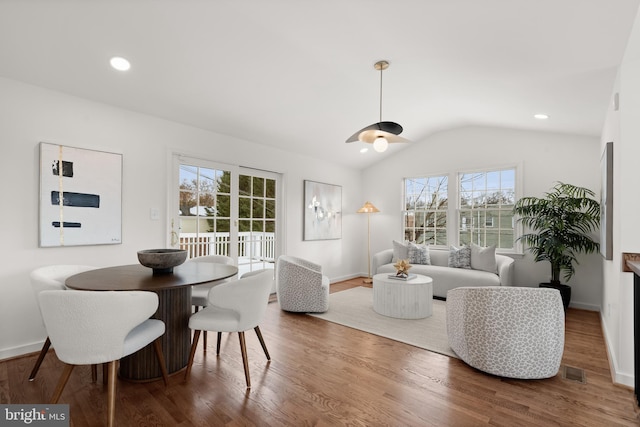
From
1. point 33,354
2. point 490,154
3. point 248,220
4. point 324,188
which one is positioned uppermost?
point 490,154

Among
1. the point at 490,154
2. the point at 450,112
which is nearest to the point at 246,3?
the point at 450,112

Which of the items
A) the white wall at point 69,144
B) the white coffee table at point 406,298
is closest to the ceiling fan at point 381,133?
the white coffee table at point 406,298

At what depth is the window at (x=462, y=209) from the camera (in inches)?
208

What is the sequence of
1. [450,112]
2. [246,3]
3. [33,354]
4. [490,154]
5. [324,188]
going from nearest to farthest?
1. [246,3]
2. [33,354]
3. [450,112]
4. [490,154]
5. [324,188]

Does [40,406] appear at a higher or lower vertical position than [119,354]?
lower

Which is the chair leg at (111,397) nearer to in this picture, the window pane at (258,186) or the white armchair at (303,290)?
the white armchair at (303,290)

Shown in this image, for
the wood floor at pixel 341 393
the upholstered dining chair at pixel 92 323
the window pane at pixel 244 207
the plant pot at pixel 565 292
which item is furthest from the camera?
the window pane at pixel 244 207

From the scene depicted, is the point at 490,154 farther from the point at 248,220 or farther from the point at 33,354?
the point at 33,354

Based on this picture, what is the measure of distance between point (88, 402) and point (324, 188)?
4.61 m

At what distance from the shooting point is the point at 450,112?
15.8ft

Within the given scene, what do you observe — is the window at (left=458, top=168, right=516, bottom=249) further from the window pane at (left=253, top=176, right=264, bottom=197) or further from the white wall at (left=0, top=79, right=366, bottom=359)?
the white wall at (left=0, top=79, right=366, bottom=359)

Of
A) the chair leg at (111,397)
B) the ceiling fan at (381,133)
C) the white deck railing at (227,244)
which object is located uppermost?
the ceiling fan at (381,133)

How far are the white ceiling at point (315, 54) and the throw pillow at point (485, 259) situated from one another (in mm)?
1939

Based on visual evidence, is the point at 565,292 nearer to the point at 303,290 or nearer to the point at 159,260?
the point at 303,290
